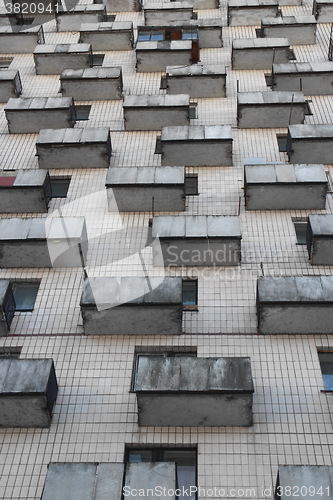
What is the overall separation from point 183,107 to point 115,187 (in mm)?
6958

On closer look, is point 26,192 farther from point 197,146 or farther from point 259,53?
point 259,53

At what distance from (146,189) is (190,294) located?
5.11 meters

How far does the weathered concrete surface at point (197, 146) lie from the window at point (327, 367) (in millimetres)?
10683

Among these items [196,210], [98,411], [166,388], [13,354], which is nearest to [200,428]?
[166,388]

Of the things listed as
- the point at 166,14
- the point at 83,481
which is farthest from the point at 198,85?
the point at 83,481

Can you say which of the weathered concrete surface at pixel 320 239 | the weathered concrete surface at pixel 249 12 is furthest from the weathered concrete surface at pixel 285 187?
the weathered concrete surface at pixel 249 12

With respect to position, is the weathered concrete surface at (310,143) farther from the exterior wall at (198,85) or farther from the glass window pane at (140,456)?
the glass window pane at (140,456)

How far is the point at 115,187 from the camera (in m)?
23.7

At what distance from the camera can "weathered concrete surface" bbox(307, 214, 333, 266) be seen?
2098 centimetres

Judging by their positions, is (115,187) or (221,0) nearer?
(115,187)

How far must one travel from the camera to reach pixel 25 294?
21.5 meters

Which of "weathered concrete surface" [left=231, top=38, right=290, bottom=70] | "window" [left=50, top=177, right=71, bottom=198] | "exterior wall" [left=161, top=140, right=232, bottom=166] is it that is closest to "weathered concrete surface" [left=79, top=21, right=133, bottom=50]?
"weathered concrete surface" [left=231, top=38, right=290, bottom=70]

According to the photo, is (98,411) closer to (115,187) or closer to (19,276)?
(19,276)

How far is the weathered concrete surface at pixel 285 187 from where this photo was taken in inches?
919
